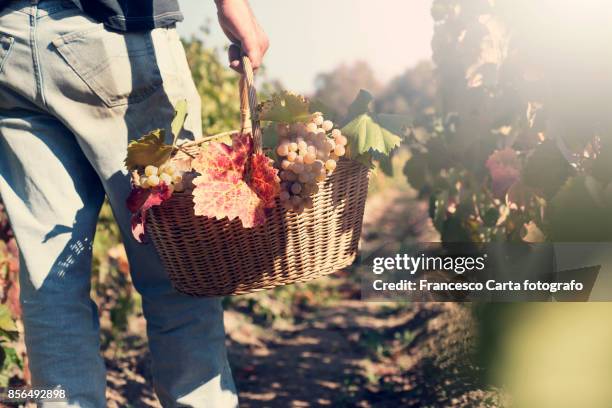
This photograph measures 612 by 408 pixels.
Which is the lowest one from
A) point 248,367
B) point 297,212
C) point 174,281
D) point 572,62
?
point 248,367

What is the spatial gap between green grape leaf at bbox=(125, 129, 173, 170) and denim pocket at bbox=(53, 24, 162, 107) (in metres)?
0.19

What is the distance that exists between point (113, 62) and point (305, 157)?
486 millimetres

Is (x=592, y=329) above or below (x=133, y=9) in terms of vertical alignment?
below

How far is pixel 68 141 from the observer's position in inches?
79.3

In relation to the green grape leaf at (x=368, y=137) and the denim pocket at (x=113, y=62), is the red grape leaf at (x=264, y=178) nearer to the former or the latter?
the green grape leaf at (x=368, y=137)

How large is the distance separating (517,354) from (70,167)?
4.36ft

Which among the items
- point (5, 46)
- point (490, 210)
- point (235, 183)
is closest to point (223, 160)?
point (235, 183)

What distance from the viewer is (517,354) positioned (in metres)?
2.42

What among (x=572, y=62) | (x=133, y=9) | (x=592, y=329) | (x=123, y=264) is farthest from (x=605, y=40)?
(x=123, y=264)

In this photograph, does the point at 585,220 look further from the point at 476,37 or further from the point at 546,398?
the point at 476,37

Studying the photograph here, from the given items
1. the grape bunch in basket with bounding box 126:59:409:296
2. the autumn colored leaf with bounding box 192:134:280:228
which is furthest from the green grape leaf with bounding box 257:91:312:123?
the autumn colored leaf with bounding box 192:134:280:228

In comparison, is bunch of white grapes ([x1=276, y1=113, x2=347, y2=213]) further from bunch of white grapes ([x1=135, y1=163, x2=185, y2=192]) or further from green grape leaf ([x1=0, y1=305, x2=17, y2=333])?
green grape leaf ([x1=0, y1=305, x2=17, y2=333])

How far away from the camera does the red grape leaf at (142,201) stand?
179 centimetres

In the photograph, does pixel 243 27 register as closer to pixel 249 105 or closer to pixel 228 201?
pixel 249 105
